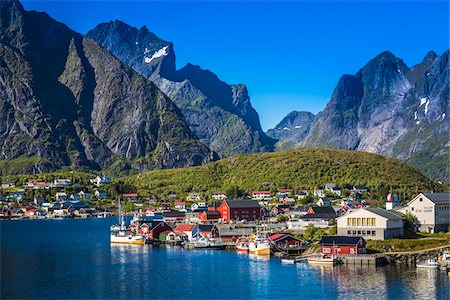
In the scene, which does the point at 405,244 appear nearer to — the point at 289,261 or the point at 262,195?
the point at 289,261

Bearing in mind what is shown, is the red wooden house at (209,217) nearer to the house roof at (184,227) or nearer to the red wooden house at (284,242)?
the house roof at (184,227)

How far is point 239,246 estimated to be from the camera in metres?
89.6

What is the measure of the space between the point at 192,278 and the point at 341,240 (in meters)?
19.7

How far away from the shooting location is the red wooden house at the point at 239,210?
123500 mm

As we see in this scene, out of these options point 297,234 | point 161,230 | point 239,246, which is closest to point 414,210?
point 297,234

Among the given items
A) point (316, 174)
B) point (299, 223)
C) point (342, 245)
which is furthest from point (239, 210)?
point (316, 174)

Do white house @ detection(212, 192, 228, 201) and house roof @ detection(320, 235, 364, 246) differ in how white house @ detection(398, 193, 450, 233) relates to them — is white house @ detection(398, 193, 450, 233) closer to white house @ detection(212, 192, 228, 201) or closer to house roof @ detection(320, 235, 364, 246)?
house roof @ detection(320, 235, 364, 246)

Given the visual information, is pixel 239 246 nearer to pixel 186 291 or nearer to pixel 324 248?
pixel 324 248

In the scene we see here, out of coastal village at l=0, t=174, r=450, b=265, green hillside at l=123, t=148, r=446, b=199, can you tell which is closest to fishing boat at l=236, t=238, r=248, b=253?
coastal village at l=0, t=174, r=450, b=265

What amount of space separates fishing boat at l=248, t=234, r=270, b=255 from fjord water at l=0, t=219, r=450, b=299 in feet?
8.16

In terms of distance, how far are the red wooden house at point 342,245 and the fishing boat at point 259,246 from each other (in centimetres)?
998

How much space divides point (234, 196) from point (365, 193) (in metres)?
33.3

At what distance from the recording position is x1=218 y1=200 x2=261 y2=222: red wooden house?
123500 millimetres

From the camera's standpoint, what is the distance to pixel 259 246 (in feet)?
276
